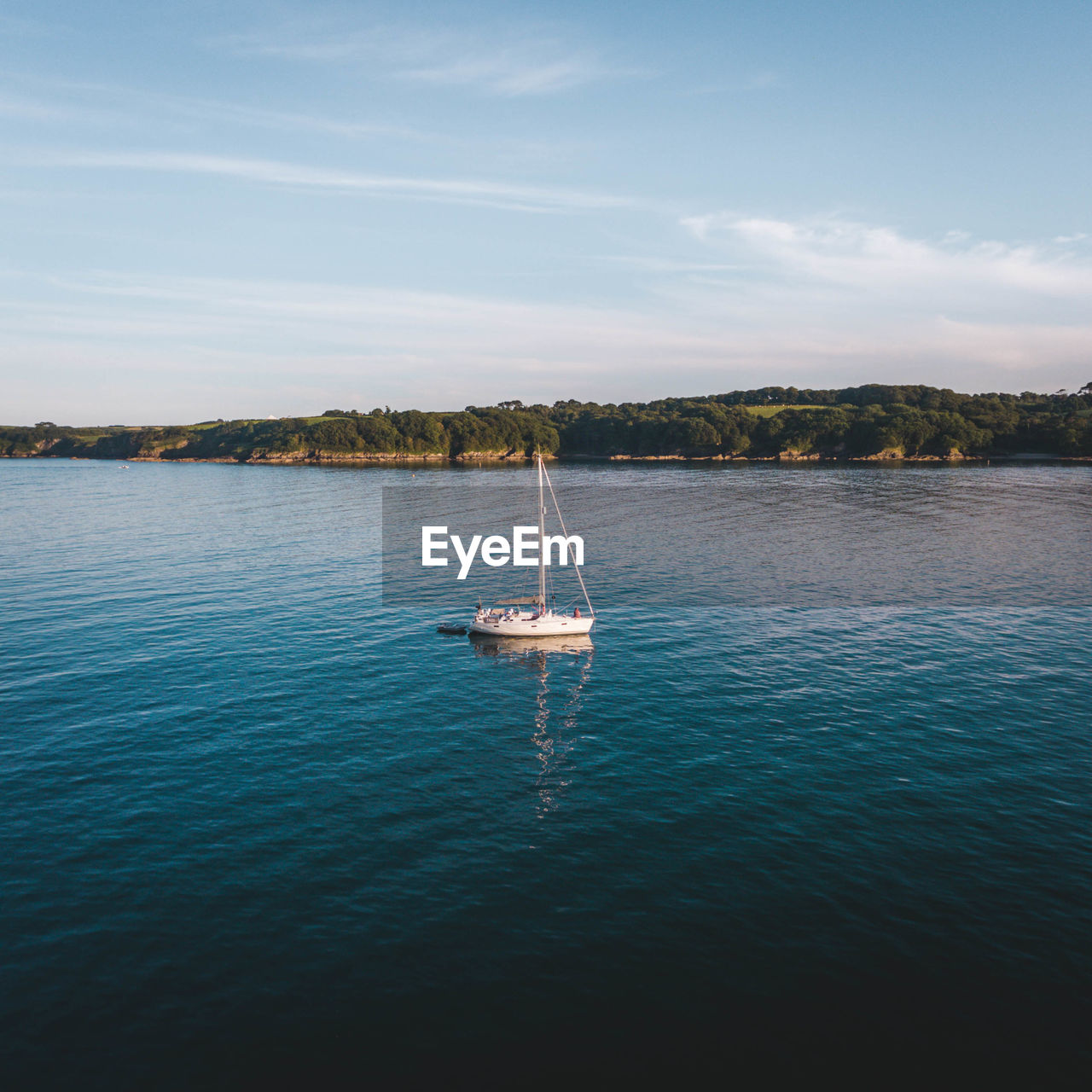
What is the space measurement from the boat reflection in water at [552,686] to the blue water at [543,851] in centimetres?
45

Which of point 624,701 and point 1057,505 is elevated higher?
point 1057,505

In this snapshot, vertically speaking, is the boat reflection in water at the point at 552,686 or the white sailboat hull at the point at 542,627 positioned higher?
the white sailboat hull at the point at 542,627

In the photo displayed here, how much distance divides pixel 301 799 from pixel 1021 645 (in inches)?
2712

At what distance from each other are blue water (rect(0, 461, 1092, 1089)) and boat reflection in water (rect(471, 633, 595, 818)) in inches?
17.8

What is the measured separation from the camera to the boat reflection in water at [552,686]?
4572 centimetres

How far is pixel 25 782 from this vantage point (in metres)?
44.2

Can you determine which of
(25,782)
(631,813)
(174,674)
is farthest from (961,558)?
(25,782)

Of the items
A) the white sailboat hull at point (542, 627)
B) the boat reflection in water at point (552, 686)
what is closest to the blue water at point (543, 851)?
the boat reflection in water at point (552, 686)

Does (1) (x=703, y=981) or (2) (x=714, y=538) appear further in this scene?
(2) (x=714, y=538)

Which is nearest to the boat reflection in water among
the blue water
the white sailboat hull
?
the blue water

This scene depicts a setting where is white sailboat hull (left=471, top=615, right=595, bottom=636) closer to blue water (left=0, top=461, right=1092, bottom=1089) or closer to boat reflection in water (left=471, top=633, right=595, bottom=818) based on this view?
boat reflection in water (left=471, top=633, right=595, bottom=818)

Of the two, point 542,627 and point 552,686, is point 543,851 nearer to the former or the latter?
point 552,686

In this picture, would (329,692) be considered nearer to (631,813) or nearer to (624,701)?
(624,701)

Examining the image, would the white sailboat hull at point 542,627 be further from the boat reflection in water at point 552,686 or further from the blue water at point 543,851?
the blue water at point 543,851
